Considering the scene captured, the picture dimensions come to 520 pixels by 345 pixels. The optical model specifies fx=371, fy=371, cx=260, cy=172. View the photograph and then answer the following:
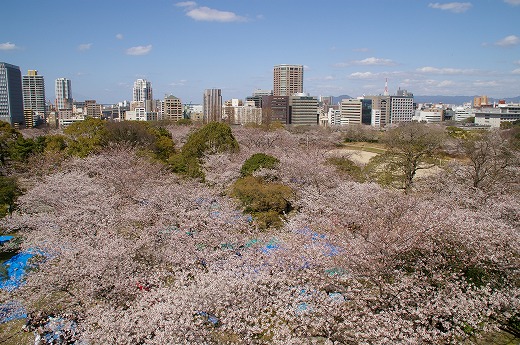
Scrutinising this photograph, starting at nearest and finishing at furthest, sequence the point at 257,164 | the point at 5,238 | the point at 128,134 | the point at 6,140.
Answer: the point at 5,238
the point at 257,164
the point at 6,140
the point at 128,134

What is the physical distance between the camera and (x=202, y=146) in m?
25.5

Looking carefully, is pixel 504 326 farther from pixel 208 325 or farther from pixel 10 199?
pixel 10 199

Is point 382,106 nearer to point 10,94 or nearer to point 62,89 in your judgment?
point 10,94

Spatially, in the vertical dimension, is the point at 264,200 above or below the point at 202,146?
below

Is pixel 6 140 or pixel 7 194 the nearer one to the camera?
pixel 7 194

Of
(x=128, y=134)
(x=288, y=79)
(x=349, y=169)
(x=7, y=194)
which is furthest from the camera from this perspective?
(x=288, y=79)

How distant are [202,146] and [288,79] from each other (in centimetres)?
13410

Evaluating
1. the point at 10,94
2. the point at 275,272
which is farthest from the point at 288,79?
the point at 275,272

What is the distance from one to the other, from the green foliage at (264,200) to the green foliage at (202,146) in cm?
553

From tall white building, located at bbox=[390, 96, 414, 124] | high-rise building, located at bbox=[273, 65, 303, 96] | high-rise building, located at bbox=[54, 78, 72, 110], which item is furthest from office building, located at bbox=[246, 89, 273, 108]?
high-rise building, located at bbox=[54, 78, 72, 110]

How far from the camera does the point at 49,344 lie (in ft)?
28.5

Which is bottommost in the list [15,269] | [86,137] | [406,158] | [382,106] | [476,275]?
[15,269]

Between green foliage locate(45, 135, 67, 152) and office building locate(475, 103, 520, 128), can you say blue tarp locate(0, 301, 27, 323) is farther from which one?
office building locate(475, 103, 520, 128)

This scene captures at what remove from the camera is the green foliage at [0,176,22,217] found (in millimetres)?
15848
